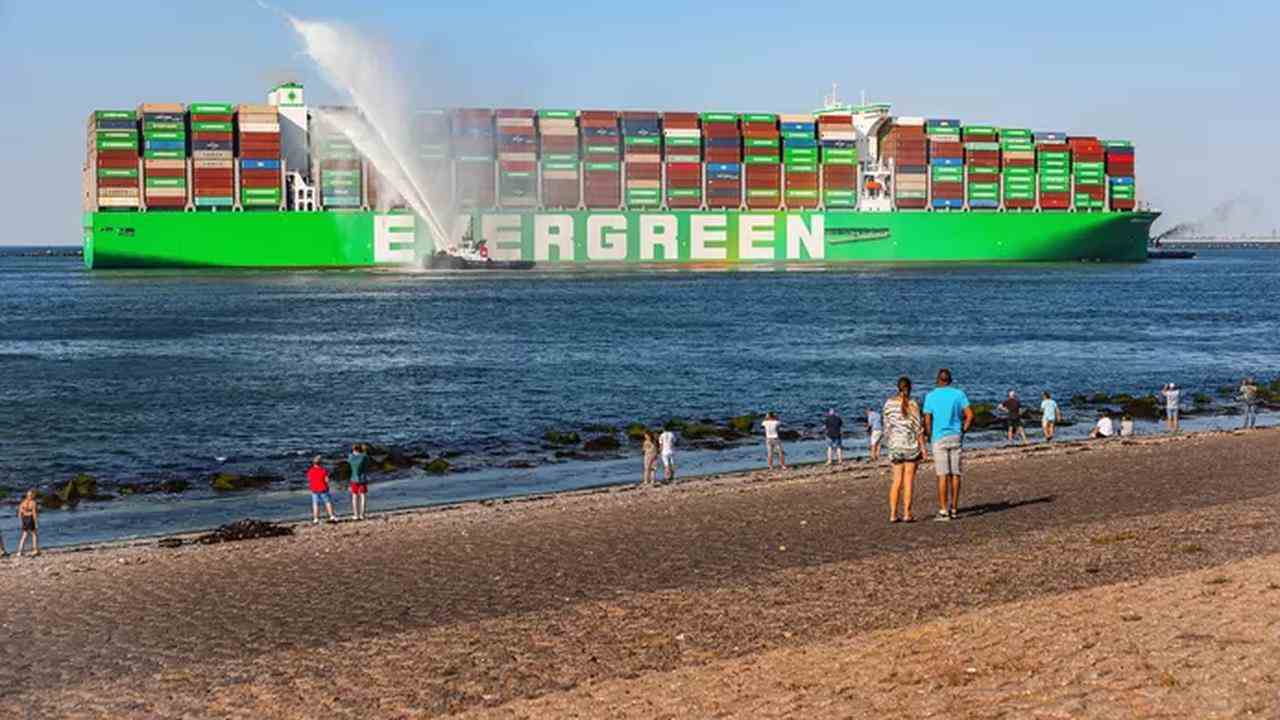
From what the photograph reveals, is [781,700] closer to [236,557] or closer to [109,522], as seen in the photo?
[236,557]

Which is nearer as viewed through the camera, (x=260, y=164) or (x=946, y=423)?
(x=946, y=423)

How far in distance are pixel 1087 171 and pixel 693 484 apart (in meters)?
106

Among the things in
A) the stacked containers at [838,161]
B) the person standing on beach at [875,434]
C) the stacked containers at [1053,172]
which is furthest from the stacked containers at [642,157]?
the person standing on beach at [875,434]

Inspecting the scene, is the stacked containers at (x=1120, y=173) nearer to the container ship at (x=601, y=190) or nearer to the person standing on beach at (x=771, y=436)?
the container ship at (x=601, y=190)

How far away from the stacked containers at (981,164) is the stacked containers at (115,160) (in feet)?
207

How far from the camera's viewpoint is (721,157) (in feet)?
376

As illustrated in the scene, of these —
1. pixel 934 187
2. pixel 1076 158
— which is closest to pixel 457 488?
pixel 934 187

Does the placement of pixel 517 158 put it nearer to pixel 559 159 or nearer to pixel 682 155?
pixel 559 159

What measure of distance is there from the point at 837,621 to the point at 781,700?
7.63ft

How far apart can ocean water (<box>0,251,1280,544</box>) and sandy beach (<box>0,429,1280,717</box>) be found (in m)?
6.85

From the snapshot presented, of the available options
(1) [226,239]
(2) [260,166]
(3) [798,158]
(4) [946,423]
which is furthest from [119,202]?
(4) [946,423]

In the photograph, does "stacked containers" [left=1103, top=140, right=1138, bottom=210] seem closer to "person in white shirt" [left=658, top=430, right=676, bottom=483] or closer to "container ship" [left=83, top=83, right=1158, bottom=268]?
"container ship" [left=83, top=83, right=1158, bottom=268]

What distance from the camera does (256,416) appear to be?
35.5 metres

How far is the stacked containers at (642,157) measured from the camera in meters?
113
